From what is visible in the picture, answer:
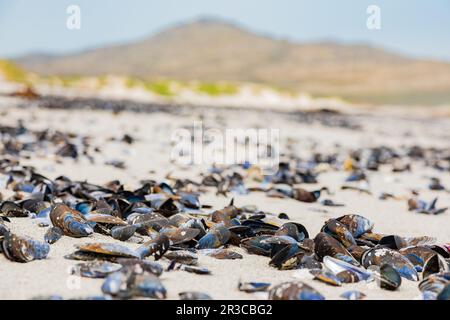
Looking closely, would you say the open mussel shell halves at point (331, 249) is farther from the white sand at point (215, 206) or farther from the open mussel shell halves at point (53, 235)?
the open mussel shell halves at point (53, 235)

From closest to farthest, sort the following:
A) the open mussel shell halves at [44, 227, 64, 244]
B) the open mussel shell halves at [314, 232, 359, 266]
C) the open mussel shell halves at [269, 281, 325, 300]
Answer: the open mussel shell halves at [269, 281, 325, 300] → the open mussel shell halves at [314, 232, 359, 266] → the open mussel shell halves at [44, 227, 64, 244]

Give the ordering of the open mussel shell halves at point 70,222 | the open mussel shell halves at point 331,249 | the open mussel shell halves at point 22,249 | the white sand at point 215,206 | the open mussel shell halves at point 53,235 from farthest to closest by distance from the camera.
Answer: the open mussel shell halves at point 70,222 → the open mussel shell halves at point 53,235 → the open mussel shell halves at point 331,249 → the open mussel shell halves at point 22,249 → the white sand at point 215,206

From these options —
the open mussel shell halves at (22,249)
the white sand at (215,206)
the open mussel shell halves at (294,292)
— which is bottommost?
the white sand at (215,206)

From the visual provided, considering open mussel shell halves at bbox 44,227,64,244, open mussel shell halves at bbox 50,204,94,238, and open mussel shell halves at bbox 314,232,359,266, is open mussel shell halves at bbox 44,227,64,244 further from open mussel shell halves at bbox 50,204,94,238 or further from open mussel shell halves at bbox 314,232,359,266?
open mussel shell halves at bbox 314,232,359,266

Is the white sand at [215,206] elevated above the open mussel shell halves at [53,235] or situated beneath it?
situated beneath

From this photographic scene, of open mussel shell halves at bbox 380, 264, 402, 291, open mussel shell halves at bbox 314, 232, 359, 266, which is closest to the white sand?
open mussel shell halves at bbox 380, 264, 402, 291

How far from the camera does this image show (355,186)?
582cm

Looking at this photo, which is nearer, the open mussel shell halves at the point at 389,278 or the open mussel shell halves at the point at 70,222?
the open mussel shell halves at the point at 389,278

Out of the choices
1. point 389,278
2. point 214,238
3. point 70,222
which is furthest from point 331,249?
point 70,222

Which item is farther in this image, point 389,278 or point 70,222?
point 70,222

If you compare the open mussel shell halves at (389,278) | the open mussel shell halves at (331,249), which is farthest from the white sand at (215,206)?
the open mussel shell halves at (331,249)

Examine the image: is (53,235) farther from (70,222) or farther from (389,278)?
(389,278)
